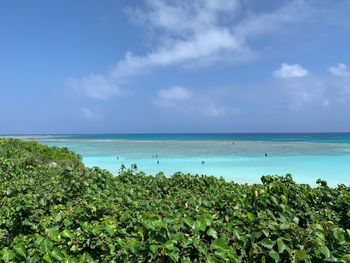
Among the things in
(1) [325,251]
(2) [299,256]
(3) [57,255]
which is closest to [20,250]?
(3) [57,255]

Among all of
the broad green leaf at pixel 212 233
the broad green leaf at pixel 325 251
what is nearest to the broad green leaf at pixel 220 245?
the broad green leaf at pixel 212 233

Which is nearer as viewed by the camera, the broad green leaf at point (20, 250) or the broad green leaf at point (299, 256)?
the broad green leaf at point (299, 256)

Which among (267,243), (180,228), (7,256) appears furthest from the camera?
(180,228)

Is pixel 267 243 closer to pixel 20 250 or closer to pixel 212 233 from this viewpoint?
pixel 212 233

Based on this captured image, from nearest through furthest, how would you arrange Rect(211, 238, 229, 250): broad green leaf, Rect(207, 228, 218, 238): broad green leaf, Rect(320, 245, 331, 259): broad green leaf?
Rect(320, 245, 331, 259): broad green leaf
Rect(211, 238, 229, 250): broad green leaf
Rect(207, 228, 218, 238): broad green leaf

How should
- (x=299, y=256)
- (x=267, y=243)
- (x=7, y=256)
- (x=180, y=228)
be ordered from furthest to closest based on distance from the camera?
(x=180, y=228) → (x=267, y=243) → (x=7, y=256) → (x=299, y=256)

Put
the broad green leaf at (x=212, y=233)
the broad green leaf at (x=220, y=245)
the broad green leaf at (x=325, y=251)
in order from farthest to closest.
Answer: the broad green leaf at (x=212, y=233) → the broad green leaf at (x=220, y=245) → the broad green leaf at (x=325, y=251)

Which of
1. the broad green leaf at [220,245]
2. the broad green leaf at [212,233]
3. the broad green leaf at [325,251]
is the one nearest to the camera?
the broad green leaf at [325,251]

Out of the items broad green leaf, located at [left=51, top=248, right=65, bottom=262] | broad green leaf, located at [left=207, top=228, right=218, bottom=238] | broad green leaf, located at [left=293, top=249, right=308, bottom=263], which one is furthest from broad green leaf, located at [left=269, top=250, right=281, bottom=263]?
broad green leaf, located at [left=51, top=248, right=65, bottom=262]

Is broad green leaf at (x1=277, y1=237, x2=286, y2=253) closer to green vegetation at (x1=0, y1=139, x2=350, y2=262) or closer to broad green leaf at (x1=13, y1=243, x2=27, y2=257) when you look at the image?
green vegetation at (x1=0, y1=139, x2=350, y2=262)

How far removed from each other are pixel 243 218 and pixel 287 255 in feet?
2.52

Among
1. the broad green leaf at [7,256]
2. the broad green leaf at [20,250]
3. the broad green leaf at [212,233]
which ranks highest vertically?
the broad green leaf at [212,233]

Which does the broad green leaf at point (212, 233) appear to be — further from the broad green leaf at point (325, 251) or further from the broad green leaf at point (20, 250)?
the broad green leaf at point (20, 250)

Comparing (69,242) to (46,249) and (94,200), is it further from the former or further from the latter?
(94,200)
